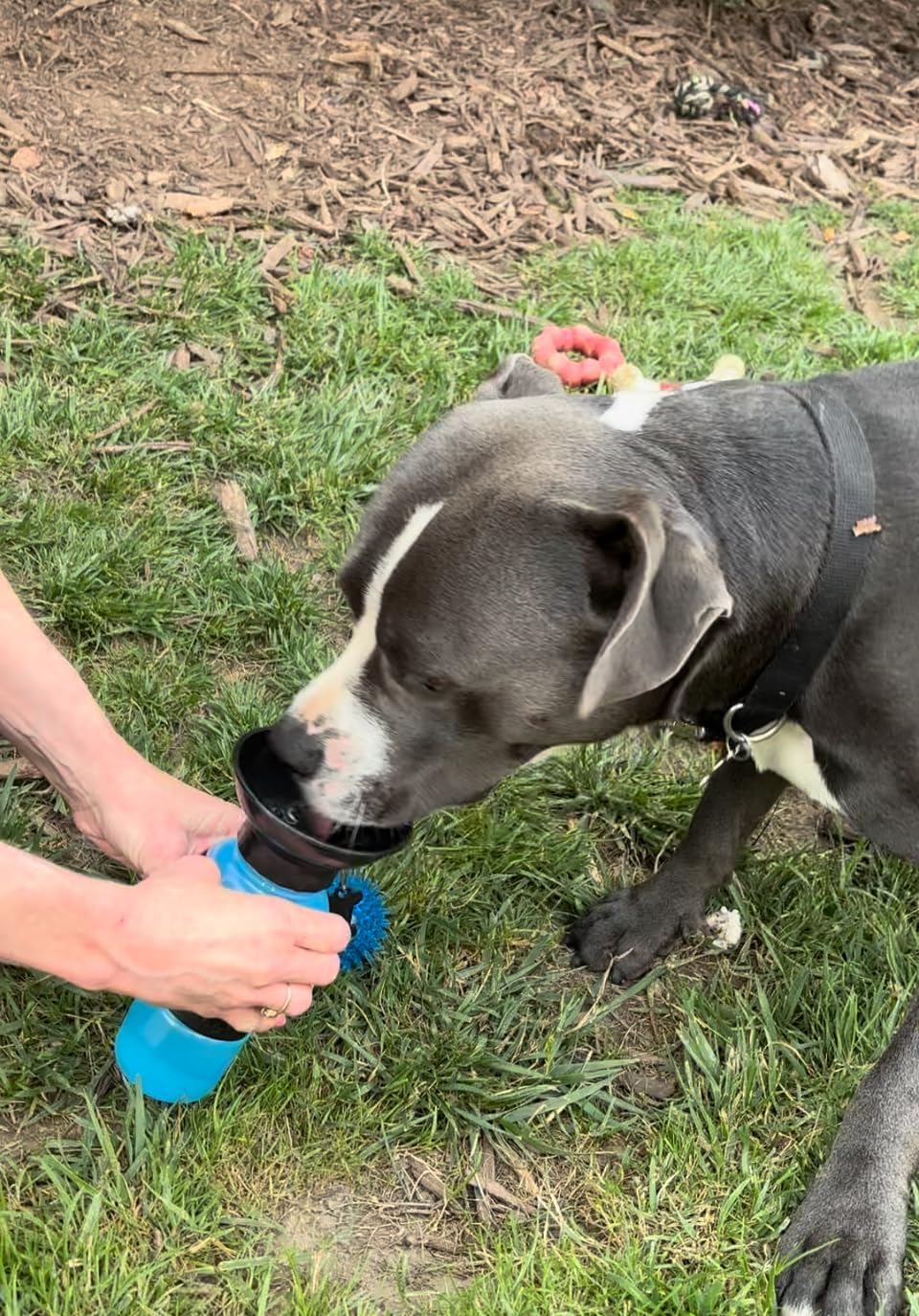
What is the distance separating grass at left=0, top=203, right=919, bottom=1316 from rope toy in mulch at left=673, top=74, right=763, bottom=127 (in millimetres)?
3065

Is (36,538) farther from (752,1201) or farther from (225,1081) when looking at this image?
(752,1201)

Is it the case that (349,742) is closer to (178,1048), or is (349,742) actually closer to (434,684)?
(434,684)

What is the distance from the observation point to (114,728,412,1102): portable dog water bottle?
7.77ft

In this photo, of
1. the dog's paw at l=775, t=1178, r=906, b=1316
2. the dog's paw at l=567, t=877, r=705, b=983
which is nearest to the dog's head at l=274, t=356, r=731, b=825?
the dog's paw at l=567, t=877, r=705, b=983

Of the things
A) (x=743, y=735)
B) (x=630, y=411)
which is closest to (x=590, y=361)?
(x=630, y=411)

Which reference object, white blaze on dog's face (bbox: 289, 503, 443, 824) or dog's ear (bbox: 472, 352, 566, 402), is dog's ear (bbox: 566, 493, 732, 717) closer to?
white blaze on dog's face (bbox: 289, 503, 443, 824)

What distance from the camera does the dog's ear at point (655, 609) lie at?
223 centimetres

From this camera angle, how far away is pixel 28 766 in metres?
3.36

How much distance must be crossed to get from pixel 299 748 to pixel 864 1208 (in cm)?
157

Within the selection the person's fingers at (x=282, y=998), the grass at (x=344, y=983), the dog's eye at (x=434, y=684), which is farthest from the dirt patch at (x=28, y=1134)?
the dog's eye at (x=434, y=684)

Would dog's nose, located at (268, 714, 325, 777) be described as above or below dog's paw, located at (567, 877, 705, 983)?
above

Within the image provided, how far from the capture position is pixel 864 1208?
2.71 metres

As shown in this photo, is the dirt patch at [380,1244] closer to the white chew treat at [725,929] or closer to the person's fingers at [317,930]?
the person's fingers at [317,930]

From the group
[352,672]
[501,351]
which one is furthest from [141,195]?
[352,672]
